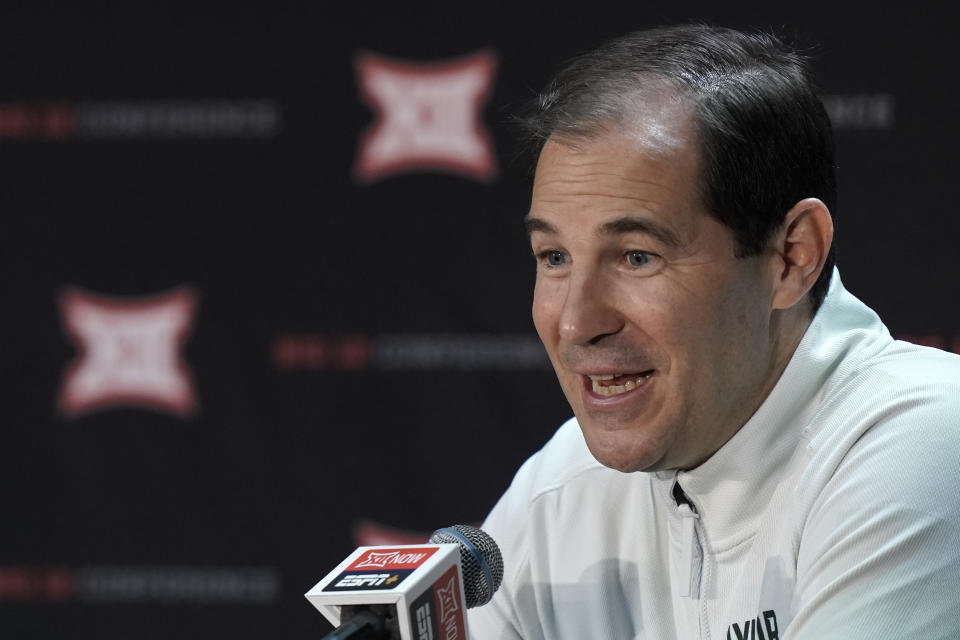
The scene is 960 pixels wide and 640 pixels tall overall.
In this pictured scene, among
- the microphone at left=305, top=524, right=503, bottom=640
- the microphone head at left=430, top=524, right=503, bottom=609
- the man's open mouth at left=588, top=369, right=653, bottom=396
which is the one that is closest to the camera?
the microphone at left=305, top=524, right=503, bottom=640

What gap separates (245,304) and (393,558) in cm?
174

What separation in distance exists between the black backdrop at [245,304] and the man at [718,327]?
4.01 ft

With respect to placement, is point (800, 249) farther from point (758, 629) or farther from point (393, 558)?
point (393, 558)

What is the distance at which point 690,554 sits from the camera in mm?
1378

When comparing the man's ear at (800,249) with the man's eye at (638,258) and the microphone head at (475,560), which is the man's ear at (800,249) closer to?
the man's eye at (638,258)

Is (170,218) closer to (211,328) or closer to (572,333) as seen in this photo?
(211,328)

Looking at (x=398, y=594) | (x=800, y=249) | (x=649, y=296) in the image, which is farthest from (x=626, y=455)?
(x=398, y=594)

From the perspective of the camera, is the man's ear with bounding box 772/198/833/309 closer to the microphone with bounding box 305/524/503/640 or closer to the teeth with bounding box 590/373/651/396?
the teeth with bounding box 590/373/651/396

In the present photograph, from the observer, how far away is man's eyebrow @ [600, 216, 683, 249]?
1.27 meters

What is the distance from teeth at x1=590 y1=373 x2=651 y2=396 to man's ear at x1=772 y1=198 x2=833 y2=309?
0.19 metres

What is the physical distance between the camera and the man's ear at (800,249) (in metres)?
1.35

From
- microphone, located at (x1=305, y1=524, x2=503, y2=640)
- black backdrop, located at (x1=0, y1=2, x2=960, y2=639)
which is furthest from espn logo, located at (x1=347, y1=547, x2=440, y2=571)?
black backdrop, located at (x1=0, y1=2, x2=960, y2=639)

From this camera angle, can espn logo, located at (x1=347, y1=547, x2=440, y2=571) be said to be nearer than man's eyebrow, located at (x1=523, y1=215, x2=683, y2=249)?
Yes

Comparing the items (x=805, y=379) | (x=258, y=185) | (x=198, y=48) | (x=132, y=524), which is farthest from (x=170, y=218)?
(x=805, y=379)
